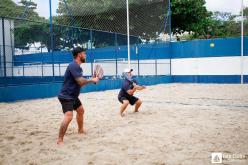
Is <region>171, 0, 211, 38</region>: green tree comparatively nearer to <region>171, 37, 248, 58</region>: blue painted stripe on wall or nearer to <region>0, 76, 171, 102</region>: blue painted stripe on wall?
<region>171, 37, 248, 58</region>: blue painted stripe on wall

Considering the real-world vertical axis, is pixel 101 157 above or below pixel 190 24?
below

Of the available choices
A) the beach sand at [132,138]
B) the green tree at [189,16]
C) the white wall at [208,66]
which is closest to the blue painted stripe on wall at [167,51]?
the white wall at [208,66]

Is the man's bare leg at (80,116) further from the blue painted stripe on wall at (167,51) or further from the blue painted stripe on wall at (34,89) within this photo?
the blue painted stripe on wall at (167,51)

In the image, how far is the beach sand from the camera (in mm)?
4668

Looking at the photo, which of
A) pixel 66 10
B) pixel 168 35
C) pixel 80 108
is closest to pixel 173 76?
pixel 168 35

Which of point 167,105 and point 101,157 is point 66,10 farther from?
point 101,157

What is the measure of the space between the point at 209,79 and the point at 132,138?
696 inches

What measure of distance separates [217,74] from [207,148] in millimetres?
17936

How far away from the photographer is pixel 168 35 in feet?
80.5

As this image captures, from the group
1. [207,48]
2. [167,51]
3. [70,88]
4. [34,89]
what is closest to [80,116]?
[70,88]

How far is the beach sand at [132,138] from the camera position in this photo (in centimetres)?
467

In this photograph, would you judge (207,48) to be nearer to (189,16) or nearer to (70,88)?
(189,16)

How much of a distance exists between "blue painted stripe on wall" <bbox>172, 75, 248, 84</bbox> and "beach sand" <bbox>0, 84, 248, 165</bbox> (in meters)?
12.8

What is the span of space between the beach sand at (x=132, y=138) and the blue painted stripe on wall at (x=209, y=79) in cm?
1283
